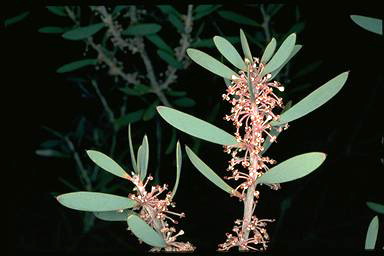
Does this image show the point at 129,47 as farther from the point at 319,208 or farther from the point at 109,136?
the point at 319,208

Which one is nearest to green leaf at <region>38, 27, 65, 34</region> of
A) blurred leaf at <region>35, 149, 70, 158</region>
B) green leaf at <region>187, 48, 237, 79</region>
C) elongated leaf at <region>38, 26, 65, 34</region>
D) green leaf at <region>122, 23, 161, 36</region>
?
elongated leaf at <region>38, 26, 65, 34</region>

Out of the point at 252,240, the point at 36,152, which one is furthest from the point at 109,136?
the point at 252,240

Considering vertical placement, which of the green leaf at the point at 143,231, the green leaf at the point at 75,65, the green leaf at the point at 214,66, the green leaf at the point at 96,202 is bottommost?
the green leaf at the point at 143,231

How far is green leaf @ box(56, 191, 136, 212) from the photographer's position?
407 millimetres

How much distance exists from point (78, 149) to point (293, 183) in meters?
0.51

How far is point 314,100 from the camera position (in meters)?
0.43

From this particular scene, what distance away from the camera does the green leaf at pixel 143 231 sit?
38 centimetres

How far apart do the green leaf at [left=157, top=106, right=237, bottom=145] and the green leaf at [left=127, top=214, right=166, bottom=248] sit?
88mm

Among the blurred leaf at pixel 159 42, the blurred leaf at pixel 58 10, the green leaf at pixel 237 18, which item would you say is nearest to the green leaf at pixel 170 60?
the blurred leaf at pixel 159 42

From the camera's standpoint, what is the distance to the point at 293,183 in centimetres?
115

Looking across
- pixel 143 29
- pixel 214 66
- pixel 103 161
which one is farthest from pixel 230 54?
pixel 143 29

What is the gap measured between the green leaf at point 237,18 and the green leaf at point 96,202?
79 cm

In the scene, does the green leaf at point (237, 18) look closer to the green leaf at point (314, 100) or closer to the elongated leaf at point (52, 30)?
the elongated leaf at point (52, 30)

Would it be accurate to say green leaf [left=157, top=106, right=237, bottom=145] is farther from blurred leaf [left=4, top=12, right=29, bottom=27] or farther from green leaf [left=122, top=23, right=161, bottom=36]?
blurred leaf [left=4, top=12, right=29, bottom=27]
